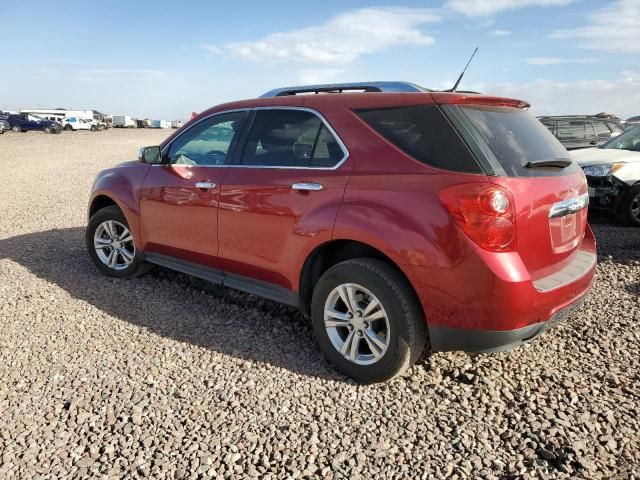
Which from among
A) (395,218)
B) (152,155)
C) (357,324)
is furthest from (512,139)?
(152,155)

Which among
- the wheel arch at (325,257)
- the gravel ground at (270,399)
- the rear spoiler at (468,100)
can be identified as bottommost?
the gravel ground at (270,399)

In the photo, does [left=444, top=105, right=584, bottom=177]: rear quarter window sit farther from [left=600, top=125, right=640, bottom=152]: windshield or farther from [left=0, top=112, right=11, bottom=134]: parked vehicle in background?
[left=0, top=112, right=11, bottom=134]: parked vehicle in background

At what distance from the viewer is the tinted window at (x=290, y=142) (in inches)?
133

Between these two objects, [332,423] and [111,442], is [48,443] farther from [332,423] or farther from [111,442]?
[332,423]

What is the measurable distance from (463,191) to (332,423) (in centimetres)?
143

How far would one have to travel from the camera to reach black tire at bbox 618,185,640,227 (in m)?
7.30

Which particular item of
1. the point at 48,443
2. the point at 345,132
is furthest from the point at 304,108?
the point at 48,443

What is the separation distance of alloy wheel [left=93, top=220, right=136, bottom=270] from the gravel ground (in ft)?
1.61

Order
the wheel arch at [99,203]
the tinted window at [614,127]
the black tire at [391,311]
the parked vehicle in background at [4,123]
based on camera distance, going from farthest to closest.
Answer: the parked vehicle in background at [4,123], the tinted window at [614,127], the wheel arch at [99,203], the black tire at [391,311]

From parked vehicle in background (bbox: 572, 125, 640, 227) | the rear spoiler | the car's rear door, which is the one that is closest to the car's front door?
the car's rear door

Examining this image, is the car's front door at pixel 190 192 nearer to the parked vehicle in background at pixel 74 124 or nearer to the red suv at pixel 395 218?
the red suv at pixel 395 218

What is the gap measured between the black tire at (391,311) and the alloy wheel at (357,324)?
1.5 inches

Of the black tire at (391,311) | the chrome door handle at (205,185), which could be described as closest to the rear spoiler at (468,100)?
the black tire at (391,311)

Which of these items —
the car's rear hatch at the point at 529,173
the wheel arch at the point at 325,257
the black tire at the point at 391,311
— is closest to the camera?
the car's rear hatch at the point at 529,173
